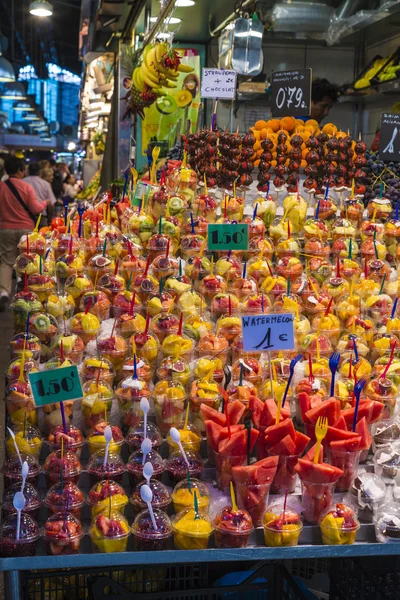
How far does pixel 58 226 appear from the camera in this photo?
3.94 metres

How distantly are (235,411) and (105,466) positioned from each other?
394 millimetres

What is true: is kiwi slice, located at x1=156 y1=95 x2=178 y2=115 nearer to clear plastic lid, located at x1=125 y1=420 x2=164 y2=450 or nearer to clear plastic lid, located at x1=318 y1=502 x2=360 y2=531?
clear plastic lid, located at x1=125 y1=420 x2=164 y2=450

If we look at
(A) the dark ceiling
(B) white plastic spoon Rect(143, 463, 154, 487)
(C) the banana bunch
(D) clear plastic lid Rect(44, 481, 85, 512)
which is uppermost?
(A) the dark ceiling

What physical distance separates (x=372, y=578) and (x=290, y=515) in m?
0.39

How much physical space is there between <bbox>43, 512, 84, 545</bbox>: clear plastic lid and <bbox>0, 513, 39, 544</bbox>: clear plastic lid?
3cm

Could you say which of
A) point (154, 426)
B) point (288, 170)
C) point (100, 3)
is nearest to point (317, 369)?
point (154, 426)

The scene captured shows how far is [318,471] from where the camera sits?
2.08 m

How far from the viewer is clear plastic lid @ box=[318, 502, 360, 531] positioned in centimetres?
Result: 209

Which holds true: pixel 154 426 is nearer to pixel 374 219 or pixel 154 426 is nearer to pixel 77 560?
pixel 77 560

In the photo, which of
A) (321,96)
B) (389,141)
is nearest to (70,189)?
(321,96)

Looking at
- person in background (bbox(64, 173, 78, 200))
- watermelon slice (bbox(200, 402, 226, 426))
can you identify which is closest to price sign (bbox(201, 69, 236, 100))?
watermelon slice (bbox(200, 402, 226, 426))

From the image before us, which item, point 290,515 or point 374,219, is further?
point 374,219

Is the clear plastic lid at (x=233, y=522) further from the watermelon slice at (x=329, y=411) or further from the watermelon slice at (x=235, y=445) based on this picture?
the watermelon slice at (x=329, y=411)

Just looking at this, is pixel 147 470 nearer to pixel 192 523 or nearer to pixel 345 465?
pixel 192 523
